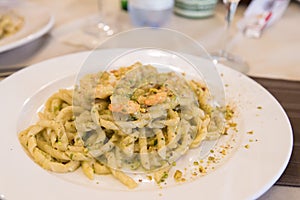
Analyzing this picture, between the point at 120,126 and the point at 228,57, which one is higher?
the point at 120,126

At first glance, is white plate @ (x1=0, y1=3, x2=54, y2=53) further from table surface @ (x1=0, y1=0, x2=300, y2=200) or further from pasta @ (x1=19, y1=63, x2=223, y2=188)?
pasta @ (x1=19, y1=63, x2=223, y2=188)

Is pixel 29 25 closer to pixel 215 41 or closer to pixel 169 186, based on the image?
pixel 215 41

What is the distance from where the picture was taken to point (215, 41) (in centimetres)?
146

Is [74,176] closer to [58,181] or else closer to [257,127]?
[58,181]

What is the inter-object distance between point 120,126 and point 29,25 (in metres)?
0.69

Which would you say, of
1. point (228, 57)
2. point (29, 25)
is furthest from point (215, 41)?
point (29, 25)

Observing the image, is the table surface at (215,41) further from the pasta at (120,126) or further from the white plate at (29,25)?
the pasta at (120,126)

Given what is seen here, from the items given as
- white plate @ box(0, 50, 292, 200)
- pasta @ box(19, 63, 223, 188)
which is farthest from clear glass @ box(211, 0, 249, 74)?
pasta @ box(19, 63, 223, 188)

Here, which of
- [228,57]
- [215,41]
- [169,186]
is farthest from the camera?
[215,41]

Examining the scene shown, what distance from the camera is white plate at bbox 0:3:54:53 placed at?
4.03 feet

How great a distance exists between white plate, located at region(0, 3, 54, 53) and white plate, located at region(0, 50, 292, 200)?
21cm

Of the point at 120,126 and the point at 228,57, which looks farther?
the point at 228,57

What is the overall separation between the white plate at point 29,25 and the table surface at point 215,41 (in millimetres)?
47

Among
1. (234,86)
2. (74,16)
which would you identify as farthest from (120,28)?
(234,86)
